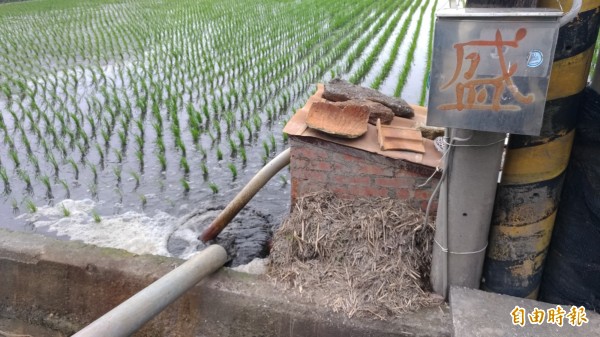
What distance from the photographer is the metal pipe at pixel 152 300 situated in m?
1.70

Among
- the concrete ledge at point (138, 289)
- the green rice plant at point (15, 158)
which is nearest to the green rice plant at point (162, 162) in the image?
the green rice plant at point (15, 158)

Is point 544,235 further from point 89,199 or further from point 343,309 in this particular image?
point 89,199

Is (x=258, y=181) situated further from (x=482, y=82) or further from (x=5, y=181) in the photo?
(x=5, y=181)

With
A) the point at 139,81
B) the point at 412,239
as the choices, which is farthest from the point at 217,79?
the point at 412,239

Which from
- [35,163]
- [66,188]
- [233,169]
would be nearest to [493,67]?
[233,169]

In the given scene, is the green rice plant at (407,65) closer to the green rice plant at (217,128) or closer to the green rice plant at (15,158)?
the green rice plant at (217,128)

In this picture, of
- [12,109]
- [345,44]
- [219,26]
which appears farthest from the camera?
[219,26]

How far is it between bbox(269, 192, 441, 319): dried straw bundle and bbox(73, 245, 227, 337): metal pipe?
1.05 ft

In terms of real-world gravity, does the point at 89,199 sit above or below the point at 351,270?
below

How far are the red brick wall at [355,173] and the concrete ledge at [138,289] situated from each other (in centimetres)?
59

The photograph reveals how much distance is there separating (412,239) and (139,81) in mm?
6328

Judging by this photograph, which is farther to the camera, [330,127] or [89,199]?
[89,199]

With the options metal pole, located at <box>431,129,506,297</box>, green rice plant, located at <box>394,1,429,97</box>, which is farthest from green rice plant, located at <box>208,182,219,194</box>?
green rice plant, located at <box>394,1,429,97</box>

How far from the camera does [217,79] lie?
7.57 m
